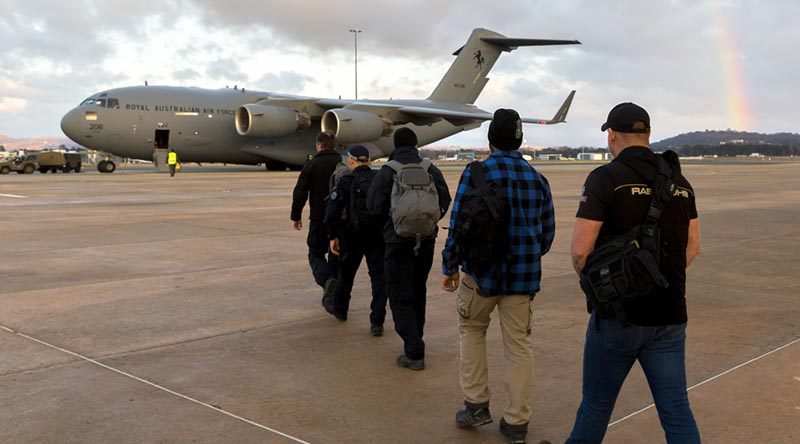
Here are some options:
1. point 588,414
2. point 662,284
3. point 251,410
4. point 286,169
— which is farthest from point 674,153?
point 286,169

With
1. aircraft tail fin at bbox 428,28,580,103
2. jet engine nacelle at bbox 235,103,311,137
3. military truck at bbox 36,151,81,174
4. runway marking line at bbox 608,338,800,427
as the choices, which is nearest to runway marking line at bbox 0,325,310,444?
runway marking line at bbox 608,338,800,427

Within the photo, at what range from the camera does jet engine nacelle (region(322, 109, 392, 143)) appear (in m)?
32.3

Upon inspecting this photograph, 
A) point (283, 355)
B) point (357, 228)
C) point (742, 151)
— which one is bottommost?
point (283, 355)

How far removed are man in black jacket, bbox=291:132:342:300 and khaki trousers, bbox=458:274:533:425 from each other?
2698 millimetres

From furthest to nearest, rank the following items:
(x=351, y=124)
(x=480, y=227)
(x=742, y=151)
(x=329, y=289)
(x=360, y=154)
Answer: (x=742, y=151) → (x=351, y=124) → (x=329, y=289) → (x=360, y=154) → (x=480, y=227)

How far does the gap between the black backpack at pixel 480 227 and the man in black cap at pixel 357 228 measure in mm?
1625

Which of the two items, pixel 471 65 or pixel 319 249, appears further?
pixel 471 65

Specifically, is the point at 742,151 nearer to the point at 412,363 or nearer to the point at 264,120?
the point at 264,120

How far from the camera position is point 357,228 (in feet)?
17.6

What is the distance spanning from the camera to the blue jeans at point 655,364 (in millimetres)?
2943

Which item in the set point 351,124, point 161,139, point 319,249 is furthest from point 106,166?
point 319,249

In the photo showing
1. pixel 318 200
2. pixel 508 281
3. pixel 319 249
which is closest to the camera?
pixel 508 281

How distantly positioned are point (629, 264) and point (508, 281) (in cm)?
93

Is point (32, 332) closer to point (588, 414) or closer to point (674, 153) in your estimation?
point (588, 414)
